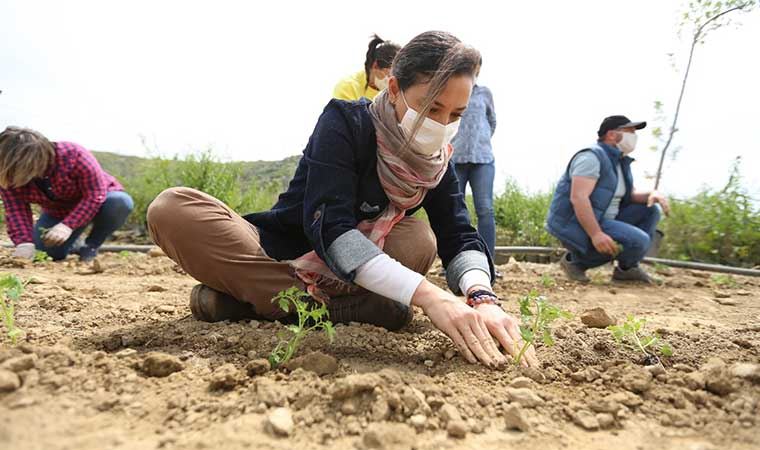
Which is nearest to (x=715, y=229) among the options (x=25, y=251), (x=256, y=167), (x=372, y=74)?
(x=372, y=74)

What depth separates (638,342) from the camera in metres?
1.68

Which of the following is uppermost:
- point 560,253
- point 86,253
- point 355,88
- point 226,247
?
point 355,88

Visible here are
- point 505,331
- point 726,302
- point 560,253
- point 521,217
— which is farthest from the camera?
point 521,217

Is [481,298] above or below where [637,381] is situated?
above

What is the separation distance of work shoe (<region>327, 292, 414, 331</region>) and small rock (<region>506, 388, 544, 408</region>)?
75cm

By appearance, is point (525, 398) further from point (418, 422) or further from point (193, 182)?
point (193, 182)

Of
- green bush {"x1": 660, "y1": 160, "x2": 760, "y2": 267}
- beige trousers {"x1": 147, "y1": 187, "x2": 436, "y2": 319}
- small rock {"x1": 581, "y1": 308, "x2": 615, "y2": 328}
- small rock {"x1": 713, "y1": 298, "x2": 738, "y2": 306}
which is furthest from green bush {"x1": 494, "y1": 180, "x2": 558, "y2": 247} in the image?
beige trousers {"x1": 147, "y1": 187, "x2": 436, "y2": 319}

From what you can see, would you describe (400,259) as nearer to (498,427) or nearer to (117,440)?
(498,427)

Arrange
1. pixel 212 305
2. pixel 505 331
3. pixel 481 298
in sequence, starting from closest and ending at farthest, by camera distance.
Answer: pixel 505 331 → pixel 481 298 → pixel 212 305

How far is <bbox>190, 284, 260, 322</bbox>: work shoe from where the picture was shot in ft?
6.77

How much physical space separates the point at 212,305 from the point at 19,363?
819 millimetres

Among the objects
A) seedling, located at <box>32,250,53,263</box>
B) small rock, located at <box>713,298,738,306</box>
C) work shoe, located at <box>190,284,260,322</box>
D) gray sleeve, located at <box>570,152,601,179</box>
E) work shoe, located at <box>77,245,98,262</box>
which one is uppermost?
gray sleeve, located at <box>570,152,601,179</box>

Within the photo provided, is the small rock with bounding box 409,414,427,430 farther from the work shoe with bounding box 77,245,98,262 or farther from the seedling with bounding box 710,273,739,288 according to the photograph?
the work shoe with bounding box 77,245,98,262

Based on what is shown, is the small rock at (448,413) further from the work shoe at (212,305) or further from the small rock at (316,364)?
the work shoe at (212,305)
